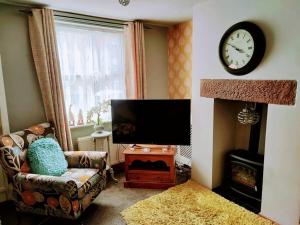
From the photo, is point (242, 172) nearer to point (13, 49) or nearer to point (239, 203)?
point (239, 203)

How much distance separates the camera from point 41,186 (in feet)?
6.09

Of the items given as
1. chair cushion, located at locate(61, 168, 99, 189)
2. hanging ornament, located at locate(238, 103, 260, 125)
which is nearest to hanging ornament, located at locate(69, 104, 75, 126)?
chair cushion, located at locate(61, 168, 99, 189)

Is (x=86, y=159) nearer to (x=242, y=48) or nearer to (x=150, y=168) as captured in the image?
(x=150, y=168)

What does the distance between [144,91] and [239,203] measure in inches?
79.7

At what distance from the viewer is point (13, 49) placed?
2398 mm

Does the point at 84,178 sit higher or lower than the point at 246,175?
higher

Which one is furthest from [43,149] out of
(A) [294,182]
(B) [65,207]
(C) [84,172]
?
(A) [294,182]

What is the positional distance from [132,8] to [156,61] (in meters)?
1.10

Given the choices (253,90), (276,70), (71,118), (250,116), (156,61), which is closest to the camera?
(276,70)

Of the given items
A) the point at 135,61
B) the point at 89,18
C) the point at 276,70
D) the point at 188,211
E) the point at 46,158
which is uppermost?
the point at 89,18

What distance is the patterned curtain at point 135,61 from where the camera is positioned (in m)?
3.12

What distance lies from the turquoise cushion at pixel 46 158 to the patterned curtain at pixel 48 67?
0.37 meters

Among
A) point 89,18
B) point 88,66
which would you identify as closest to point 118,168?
point 88,66

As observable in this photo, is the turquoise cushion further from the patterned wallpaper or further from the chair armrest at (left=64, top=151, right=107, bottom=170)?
the patterned wallpaper
